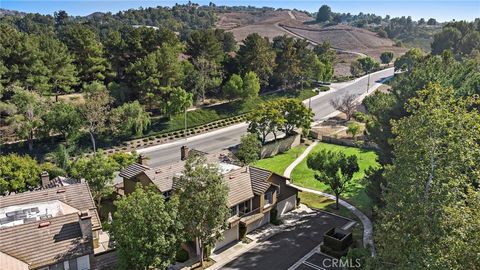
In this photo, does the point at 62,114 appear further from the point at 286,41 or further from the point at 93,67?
the point at 286,41

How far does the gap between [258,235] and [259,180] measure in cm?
500

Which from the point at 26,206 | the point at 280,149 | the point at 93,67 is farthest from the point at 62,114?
the point at 280,149

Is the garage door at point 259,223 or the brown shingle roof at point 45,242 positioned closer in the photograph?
the brown shingle roof at point 45,242

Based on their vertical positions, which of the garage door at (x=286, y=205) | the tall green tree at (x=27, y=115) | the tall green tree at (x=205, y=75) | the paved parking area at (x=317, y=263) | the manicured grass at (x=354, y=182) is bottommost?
the paved parking area at (x=317, y=263)

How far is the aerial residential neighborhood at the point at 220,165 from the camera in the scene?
20.0 metres

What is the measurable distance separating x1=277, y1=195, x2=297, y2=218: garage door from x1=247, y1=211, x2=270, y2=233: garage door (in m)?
1.96

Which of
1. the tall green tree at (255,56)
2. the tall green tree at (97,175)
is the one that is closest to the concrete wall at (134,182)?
the tall green tree at (97,175)

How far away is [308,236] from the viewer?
36531mm

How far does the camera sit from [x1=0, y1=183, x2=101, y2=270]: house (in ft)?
84.4

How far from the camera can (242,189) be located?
36188mm

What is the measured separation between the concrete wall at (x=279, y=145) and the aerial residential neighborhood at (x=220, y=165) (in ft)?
0.77

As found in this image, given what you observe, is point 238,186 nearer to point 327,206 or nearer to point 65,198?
point 327,206

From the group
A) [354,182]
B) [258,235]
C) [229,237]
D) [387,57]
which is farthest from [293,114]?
[387,57]

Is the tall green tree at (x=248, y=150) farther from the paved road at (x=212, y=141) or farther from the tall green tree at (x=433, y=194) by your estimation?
the tall green tree at (x=433, y=194)
